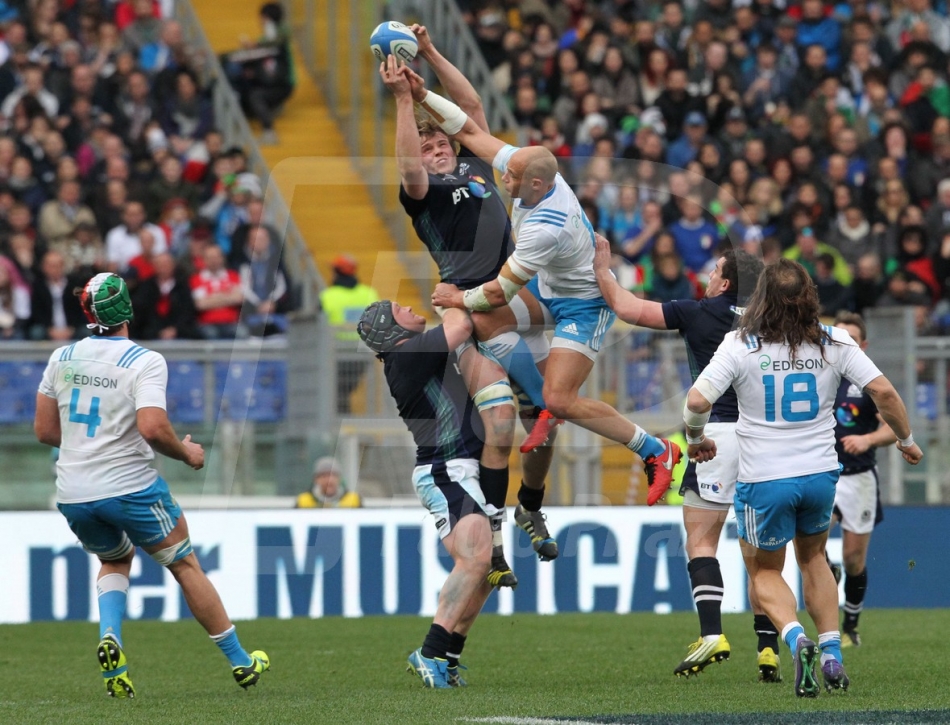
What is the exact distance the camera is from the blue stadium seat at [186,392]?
46.4ft

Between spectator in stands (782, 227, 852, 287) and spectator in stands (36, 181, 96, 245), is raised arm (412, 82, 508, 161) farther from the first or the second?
spectator in stands (36, 181, 96, 245)

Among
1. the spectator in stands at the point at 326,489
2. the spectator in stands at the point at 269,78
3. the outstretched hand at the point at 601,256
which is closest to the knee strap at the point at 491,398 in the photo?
the outstretched hand at the point at 601,256

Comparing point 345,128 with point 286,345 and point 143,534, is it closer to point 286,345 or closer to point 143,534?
point 286,345

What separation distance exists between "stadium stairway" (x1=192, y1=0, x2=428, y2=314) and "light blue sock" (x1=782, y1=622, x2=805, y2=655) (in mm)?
3193

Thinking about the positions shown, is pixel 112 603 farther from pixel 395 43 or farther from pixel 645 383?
pixel 645 383

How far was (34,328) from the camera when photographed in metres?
15.3

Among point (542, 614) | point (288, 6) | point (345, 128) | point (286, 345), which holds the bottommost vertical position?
point (542, 614)

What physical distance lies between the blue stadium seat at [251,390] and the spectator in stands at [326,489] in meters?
0.59

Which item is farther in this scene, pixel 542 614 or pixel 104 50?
pixel 104 50

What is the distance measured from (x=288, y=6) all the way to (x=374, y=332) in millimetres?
12130

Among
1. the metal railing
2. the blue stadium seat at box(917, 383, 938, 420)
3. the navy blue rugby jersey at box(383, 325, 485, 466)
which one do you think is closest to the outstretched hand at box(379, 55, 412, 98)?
the navy blue rugby jersey at box(383, 325, 485, 466)

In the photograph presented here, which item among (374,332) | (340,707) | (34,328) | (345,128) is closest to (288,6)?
(345,128)

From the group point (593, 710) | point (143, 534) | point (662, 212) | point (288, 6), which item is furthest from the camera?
point (288, 6)

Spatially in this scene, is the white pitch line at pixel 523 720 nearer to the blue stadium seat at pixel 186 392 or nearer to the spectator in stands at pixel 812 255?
the blue stadium seat at pixel 186 392
